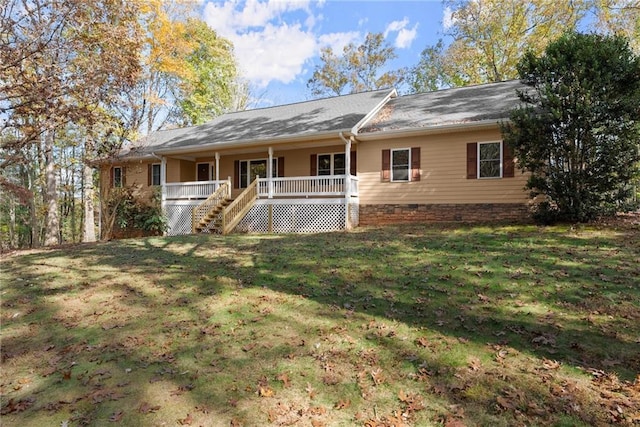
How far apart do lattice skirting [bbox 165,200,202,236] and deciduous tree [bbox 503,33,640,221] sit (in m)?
12.0

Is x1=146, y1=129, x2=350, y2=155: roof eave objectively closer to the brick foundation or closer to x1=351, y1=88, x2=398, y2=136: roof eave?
x1=351, y1=88, x2=398, y2=136: roof eave

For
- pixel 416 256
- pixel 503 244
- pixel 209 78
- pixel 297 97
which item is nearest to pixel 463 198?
pixel 503 244

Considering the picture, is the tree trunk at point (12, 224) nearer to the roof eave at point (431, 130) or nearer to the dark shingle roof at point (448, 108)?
the roof eave at point (431, 130)

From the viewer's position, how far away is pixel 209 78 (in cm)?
2834

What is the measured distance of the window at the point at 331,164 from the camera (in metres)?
15.2

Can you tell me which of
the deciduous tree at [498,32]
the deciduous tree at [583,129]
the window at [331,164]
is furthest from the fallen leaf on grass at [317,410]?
the deciduous tree at [498,32]

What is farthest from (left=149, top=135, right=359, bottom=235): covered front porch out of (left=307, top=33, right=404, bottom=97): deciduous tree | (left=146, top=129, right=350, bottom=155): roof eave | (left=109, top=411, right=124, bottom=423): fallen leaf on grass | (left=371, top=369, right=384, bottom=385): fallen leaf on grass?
(left=307, top=33, right=404, bottom=97): deciduous tree

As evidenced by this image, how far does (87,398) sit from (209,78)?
93.0 ft

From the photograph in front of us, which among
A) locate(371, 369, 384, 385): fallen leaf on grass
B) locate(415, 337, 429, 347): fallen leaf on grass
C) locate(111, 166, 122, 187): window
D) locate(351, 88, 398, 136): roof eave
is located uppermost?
locate(351, 88, 398, 136): roof eave

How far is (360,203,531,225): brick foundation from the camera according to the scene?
11.7 meters

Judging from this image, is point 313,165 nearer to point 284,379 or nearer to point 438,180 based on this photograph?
point 438,180

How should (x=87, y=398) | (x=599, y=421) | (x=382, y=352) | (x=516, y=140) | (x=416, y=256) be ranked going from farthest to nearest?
(x=516, y=140), (x=416, y=256), (x=382, y=352), (x=87, y=398), (x=599, y=421)

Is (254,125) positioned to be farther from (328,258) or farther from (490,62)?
(490,62)

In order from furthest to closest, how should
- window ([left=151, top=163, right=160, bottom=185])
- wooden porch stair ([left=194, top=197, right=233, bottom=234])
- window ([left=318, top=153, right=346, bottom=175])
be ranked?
window ([left=151, top=163, right=160, bottom=185]) → window ([left=318, top=153, right=346, bottom=175]) → wooden porch stair ([left=194, top=197, right=233, bottom=234])
